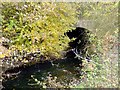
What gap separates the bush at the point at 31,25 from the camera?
6.12 metres

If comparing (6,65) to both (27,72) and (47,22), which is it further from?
(47,22)

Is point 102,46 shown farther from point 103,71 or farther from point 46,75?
point 46,75

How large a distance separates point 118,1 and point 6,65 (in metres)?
2.59

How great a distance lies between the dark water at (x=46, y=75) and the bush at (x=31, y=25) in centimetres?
48

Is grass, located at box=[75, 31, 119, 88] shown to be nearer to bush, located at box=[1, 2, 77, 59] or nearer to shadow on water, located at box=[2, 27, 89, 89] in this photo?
shadow on water, located at box=[2, 27, 89, 89]

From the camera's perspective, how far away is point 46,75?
6.35m

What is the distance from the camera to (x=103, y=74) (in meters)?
4.51

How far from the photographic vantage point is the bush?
6.12 m

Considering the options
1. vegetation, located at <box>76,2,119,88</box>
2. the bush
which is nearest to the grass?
vegetation, located at <box>76,2,119,88</box>

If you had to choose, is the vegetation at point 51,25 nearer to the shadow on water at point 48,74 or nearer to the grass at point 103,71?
the grass at point 103,71

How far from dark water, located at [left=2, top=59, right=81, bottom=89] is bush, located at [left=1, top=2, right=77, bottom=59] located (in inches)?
18.9

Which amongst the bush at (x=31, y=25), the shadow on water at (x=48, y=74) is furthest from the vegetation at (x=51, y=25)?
the shadow on water at (x=48, y=74)

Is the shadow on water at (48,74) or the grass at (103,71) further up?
the grass at (103,71)

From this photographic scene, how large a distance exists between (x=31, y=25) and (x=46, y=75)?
1.17 metres
